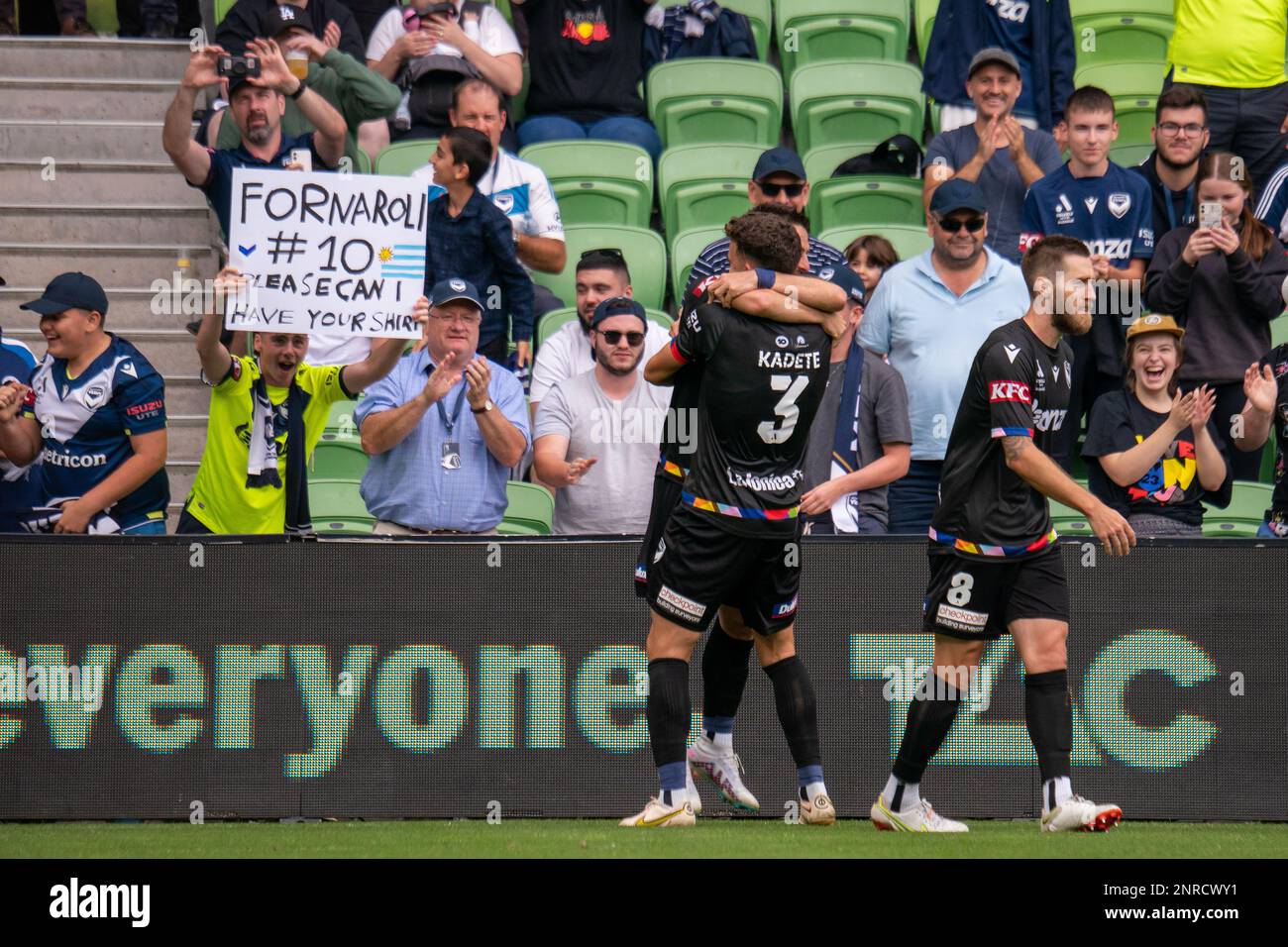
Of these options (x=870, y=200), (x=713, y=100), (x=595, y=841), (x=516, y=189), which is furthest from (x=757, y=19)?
(x=595, y=841)

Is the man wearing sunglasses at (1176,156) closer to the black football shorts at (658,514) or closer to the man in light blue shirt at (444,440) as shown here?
the man in light blue shirt at (444,440)

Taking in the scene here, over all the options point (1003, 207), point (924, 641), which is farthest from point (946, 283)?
point (924, 641)

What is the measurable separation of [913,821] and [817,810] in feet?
1.26

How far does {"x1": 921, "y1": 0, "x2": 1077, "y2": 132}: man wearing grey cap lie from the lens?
38.4 feet

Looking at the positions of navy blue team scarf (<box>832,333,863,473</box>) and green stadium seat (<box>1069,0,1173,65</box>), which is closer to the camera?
navy blue team scarf (<box>832,333,863,473</box>)

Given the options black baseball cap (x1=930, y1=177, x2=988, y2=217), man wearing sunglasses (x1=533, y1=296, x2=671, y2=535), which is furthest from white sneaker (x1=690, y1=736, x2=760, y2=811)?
black baseball cap (x1=930, y1=177, x2=988, y2=217)

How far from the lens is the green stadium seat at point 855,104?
12.5m

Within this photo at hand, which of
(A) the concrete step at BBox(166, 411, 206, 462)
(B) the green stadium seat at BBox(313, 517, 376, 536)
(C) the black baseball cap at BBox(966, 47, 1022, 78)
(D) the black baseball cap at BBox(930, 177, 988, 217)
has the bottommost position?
(B) the green stadium seat at BBox(313, 517, 376, 536)

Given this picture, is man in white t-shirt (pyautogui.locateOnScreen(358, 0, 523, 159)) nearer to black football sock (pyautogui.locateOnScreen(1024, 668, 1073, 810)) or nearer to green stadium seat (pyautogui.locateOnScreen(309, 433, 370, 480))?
green stadium seat (pyautogui.locateOnScreen(309, 433, 370, 480))

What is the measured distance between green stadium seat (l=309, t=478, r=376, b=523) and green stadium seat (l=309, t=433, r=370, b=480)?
19.7 inches

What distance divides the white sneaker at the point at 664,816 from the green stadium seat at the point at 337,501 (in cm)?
332

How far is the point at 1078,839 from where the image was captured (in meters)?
6.48

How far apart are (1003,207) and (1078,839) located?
17.5 ft

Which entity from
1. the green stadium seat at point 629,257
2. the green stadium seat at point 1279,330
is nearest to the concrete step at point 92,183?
the green stadium seat at point 629,257
